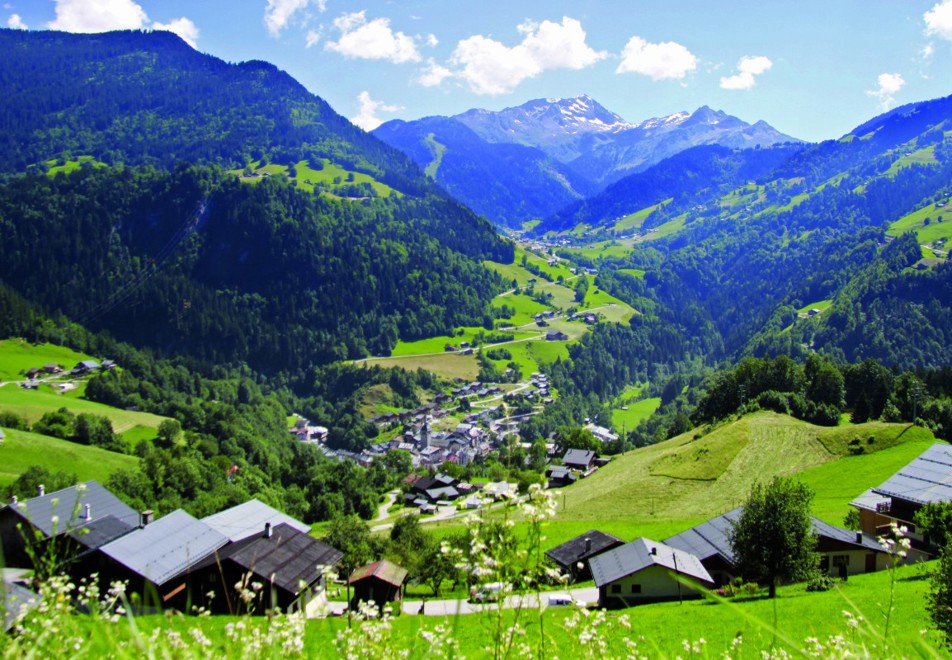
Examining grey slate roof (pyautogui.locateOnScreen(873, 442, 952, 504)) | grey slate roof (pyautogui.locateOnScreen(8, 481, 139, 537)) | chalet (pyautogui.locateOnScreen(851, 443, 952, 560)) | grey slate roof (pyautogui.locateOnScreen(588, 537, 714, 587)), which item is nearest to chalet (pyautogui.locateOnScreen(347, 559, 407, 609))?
grey slate roof (pyautogui.locateOnScreen(588, 537, 714, 587))

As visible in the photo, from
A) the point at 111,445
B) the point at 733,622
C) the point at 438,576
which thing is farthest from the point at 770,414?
the point at 111,445

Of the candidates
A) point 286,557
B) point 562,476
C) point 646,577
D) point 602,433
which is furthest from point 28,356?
point 646,577

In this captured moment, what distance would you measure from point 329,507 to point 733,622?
197ft

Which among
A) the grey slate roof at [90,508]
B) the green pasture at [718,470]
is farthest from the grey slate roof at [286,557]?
the green pasture at [718,470]

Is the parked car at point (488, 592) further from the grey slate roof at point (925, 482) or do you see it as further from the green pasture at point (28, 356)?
the green pasture at point (28, 356)

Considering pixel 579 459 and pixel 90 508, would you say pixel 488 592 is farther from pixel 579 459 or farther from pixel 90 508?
pixel 579 459

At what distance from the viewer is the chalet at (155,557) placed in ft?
121

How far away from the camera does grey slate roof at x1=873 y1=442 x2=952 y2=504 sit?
39.5 meters

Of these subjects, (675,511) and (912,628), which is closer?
(912,628)

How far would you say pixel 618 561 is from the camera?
39375mm

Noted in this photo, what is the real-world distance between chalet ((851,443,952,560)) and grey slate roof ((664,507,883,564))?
175cm

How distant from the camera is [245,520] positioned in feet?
173

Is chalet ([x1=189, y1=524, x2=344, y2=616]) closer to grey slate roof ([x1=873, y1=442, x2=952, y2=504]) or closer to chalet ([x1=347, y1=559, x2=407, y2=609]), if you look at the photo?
chalet ([x1=347, y1=559, x2=407, y2=609])

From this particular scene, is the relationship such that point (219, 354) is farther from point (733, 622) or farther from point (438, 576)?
point (733, 622)
